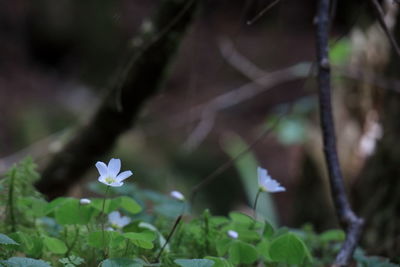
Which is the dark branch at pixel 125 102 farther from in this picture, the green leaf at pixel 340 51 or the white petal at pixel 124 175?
the green leaf at pixel 340 51

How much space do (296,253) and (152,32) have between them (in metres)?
0.88

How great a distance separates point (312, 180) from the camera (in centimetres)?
289

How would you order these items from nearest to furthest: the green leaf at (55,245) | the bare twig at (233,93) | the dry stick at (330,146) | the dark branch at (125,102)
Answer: the green leaf at (55,245) < the dry stick at (330,146) < the dark branch at (125,102) < the bare twig at (233,93)

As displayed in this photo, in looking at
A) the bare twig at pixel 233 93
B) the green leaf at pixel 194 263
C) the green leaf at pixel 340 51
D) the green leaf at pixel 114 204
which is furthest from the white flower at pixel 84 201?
the green leaf at pixel 340 51

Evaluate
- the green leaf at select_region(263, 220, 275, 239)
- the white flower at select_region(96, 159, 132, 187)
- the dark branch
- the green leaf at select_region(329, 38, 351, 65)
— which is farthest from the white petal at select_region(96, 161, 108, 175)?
the green leaf at select_region(329, 38, 351, 65)

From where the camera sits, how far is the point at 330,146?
107cm

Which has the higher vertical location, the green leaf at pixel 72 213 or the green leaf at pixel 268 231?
the green leaf at pixel 72 213

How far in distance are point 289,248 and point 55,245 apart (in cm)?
37

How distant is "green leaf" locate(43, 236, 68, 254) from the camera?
2.80 ft

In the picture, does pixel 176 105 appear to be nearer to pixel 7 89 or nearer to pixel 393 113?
pixel 7 89

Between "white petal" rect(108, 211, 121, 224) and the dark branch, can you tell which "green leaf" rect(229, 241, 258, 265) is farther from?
the dark branch

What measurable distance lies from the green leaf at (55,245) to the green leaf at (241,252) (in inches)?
10.4

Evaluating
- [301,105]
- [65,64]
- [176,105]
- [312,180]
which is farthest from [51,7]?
[312,180]

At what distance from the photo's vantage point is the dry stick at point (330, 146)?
971mm
